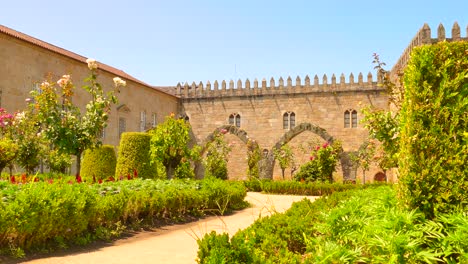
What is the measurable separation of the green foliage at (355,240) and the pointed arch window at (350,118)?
73.6 ft

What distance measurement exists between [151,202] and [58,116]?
16.0 ft

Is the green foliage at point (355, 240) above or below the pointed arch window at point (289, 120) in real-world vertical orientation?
below

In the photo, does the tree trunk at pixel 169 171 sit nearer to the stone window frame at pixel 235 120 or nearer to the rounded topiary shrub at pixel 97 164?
the rounded topiary shrub at pixel 97 164

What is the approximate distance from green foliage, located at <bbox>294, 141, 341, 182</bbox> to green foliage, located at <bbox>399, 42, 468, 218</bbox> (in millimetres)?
13283

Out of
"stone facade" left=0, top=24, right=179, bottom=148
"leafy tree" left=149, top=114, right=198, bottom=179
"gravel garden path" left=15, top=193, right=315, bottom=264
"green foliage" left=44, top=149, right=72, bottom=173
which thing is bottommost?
"gravel garden path" left=15, top=193, right=315, bottom=264

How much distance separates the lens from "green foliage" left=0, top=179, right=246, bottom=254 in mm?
5797

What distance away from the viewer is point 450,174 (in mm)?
4352

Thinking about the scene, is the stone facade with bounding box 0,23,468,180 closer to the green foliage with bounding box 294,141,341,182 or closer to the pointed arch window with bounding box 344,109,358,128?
the pointed arch window with bounding box 344,109,358,128

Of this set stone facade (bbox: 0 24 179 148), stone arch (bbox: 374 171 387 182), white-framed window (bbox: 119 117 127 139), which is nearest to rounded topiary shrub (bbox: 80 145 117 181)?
stone facade (bbox: 0 24 179 148)

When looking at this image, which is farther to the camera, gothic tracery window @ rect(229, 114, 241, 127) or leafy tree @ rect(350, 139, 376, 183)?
gothic tracery window @ rect(229, 114, 241, 127)

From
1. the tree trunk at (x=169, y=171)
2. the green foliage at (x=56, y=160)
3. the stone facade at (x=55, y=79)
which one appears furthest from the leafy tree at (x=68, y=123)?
the green foliage at (x=56, y=160)

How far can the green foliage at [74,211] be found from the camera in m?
5.80

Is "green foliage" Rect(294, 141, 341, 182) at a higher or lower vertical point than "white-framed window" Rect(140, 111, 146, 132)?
lower

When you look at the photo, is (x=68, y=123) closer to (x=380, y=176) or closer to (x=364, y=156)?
(x=364, y=156)
